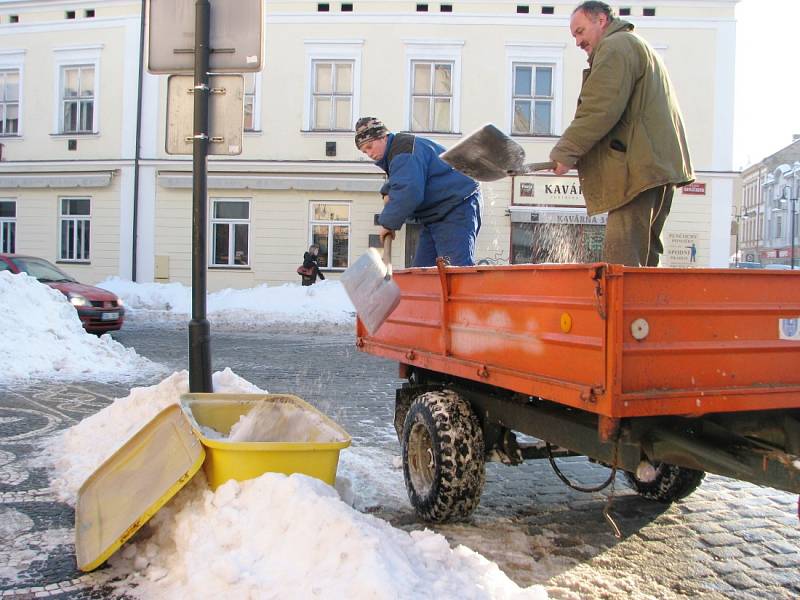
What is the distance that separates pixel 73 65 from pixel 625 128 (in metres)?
22.4

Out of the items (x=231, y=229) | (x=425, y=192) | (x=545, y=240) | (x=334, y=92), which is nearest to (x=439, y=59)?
(x=334, y=92)

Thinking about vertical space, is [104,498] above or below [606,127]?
below

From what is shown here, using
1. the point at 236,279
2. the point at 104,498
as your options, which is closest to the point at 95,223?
the point at 236,279

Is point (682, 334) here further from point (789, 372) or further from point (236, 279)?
point (236, 279)

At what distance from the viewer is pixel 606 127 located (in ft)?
11.7

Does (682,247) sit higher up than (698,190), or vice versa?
(698,190)

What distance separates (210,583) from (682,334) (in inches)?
79.1

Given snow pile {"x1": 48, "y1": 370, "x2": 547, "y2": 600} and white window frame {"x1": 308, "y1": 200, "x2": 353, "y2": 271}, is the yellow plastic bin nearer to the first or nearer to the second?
snow pile {"x1": 48, "y1": 370, "x2": 547, "y2": 600}

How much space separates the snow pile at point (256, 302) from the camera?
54.0 feet

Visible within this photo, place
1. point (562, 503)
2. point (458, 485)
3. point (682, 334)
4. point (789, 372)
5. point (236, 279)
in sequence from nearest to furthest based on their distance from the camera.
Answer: point (682, 334) → point (789, 372) → point (458, 485) → point (562, 503) → point (236, 279)

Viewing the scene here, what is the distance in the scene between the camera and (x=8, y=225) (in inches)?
890

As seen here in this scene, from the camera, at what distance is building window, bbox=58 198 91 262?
71.9 feet

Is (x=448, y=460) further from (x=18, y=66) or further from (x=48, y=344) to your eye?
(x=18, y=66)

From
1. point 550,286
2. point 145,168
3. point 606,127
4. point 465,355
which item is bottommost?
point 465,355
